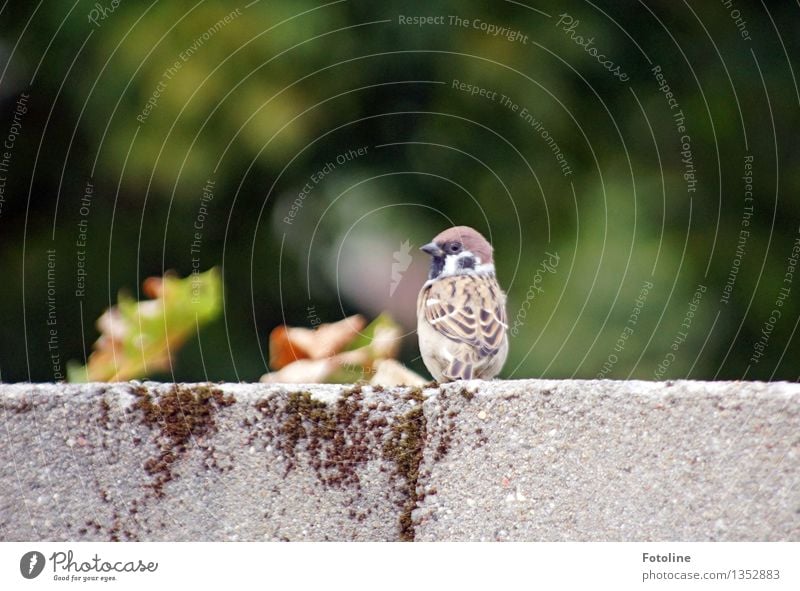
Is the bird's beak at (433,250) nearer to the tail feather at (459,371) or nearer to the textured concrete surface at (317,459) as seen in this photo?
the tail feather at (459,371)

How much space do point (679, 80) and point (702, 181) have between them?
0.52 metres

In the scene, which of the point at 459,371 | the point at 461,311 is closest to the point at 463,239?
the point at 461,311

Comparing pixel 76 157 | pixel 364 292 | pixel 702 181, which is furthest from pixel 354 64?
pixel 702 181

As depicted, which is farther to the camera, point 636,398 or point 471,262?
point 471,262

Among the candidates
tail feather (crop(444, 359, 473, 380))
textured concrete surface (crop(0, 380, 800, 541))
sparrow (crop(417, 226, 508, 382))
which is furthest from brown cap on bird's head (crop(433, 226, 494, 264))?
textured concrete surface (crop(0, 380, 800, 541))

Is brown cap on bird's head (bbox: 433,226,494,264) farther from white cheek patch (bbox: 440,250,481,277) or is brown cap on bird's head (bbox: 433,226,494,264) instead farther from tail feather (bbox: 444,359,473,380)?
tail feather (bbox: 444,359,473,380)

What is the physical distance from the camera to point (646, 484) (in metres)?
2.71

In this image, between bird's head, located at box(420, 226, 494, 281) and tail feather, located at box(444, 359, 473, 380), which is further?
bird's head, located at box(420, 226, 494, 281)

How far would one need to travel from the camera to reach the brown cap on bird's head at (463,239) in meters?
4.99

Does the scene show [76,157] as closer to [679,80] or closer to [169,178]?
[169,178]

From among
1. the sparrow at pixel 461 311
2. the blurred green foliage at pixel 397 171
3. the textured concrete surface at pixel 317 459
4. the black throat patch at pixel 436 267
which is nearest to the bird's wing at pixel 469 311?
the sparrow at pixel 461 311

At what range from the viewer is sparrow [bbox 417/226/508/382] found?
4.32m

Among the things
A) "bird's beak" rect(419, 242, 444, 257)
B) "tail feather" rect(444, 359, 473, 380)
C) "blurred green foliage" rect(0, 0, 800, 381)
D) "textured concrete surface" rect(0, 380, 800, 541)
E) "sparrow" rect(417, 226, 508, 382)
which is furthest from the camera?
"blurred green foliage" rect(0, 0, 800, 381)

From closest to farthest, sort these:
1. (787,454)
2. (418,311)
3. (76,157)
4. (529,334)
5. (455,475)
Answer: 1. (787,454)
2. (455,475)
3. (418,311)
4. (529,334)
5. (76,157)
